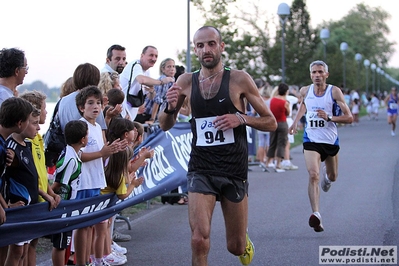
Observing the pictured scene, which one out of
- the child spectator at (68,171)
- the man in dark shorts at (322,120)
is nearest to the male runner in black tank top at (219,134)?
the child spectator at (68,171)

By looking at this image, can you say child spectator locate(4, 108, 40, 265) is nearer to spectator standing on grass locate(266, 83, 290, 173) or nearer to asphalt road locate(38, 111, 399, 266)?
asphalt road locate(38, 111, 399, 266)

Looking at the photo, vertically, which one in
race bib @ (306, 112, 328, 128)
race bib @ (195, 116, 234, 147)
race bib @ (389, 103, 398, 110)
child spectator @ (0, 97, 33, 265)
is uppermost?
child spectator @ (0, 97, 33, 265)

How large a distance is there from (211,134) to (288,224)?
13.4 ft

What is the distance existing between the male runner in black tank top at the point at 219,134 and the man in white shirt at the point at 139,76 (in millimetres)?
3985

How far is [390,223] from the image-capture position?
9383 mm

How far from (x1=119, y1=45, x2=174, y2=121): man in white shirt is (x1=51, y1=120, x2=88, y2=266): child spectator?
332 cm

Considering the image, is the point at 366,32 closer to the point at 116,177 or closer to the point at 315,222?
Result: the point at 315,222

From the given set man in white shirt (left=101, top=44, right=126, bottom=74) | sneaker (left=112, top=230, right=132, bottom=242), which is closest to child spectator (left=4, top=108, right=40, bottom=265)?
sneaker (left=112, top=230, right=132, bottom=242)

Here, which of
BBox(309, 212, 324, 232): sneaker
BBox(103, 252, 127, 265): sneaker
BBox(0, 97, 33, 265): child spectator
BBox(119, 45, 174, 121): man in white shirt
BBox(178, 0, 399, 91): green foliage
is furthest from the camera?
BBox(178, 0, 399, 91): green foliage

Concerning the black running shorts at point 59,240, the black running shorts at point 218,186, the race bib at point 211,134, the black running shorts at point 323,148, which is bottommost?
the black running shorts at point 59,240

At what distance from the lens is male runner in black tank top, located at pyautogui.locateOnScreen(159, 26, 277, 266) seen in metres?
5.89

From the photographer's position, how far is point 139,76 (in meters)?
10.1

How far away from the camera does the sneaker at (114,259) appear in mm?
7367

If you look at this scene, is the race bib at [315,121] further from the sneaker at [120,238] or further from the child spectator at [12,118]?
the child spectator at [12,118]
